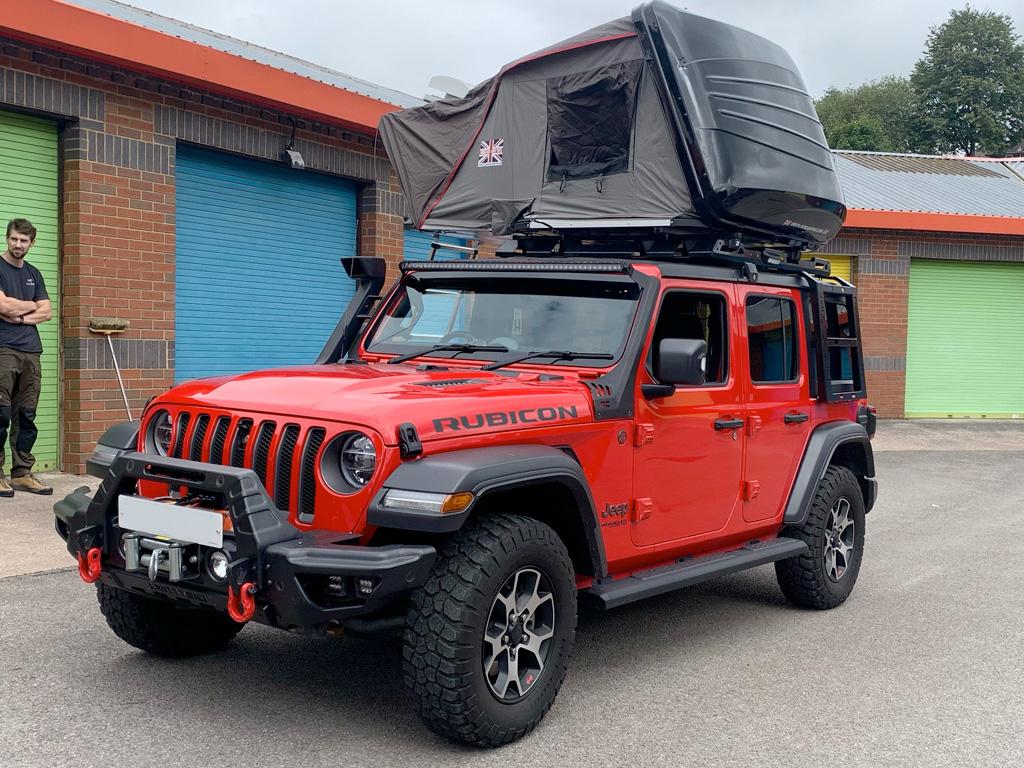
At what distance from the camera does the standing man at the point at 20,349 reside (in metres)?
8.01

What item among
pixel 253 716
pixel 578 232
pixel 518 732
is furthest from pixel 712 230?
pixel 253 716

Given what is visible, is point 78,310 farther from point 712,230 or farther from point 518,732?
point 518,732

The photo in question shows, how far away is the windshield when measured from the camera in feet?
16.8

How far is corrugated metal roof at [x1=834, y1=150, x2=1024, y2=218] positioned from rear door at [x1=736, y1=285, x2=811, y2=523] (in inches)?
494

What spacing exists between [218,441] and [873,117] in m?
59.5

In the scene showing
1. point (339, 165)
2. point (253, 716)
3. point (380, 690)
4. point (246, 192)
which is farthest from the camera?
point (339, 165)

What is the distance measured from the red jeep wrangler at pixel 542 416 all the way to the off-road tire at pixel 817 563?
2 cm

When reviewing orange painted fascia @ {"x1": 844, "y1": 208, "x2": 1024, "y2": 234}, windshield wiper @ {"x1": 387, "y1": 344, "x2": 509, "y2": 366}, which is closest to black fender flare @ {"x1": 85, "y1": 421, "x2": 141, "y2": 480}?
windshield wiper @ {"x1": 387, "y1": 344, "x2": 509, "y2": 366}

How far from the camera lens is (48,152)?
30.2ft

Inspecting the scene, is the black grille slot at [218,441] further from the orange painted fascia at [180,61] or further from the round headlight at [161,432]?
the orange painted fascia at [180,61]

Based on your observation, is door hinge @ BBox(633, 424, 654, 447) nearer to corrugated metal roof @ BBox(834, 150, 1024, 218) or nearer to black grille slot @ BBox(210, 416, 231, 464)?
black grille slot @ BBox(210, 416, 231, 464)

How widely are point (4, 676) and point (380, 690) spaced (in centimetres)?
165

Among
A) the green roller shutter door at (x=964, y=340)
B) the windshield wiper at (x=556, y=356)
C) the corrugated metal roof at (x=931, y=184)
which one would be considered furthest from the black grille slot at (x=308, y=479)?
the green roller shutter door at (x=964, y=340)

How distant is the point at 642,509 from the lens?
4.94m
